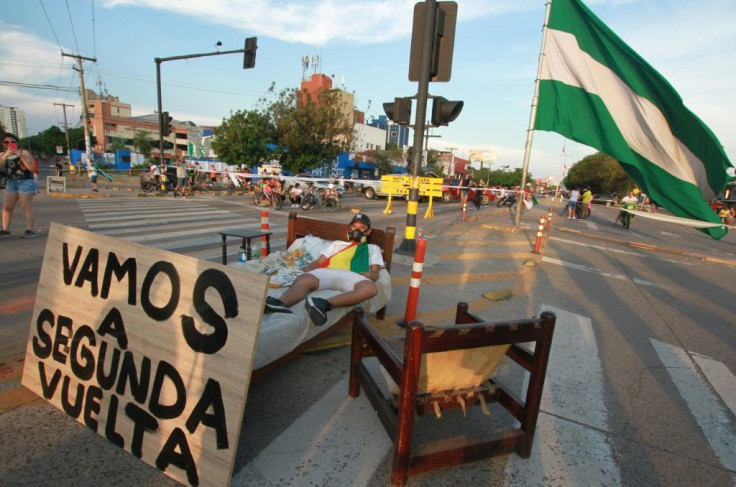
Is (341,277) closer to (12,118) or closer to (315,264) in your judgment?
(315,264)

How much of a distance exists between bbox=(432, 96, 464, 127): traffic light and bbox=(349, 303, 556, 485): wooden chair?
486cm

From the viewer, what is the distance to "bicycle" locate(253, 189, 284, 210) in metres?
15.3

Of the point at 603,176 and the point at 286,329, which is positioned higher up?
the point at 603,176

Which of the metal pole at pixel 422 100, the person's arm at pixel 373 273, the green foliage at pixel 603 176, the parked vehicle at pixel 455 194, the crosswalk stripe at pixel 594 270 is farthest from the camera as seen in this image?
the green foliage at pixel 603 176

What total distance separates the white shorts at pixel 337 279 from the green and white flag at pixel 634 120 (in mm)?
3635

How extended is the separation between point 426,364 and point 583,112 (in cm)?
532

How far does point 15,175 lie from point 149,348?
7.11 m

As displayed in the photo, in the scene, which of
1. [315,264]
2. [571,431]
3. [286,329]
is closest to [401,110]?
[315,264]

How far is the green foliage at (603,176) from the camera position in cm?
5922

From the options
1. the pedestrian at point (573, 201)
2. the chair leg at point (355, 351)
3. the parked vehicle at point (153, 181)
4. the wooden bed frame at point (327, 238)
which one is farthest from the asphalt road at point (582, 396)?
the pedestrian at point (573, 201)

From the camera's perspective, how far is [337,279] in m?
3.79

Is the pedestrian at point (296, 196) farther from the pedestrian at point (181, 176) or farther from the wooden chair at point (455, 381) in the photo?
the wooden chair at point (455, 381)

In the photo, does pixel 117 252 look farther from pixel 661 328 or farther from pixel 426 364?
pixel 661 328

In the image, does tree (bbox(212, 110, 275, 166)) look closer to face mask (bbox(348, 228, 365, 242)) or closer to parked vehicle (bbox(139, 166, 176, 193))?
parked vehicle (bbox(139, 166, 176, 193))
